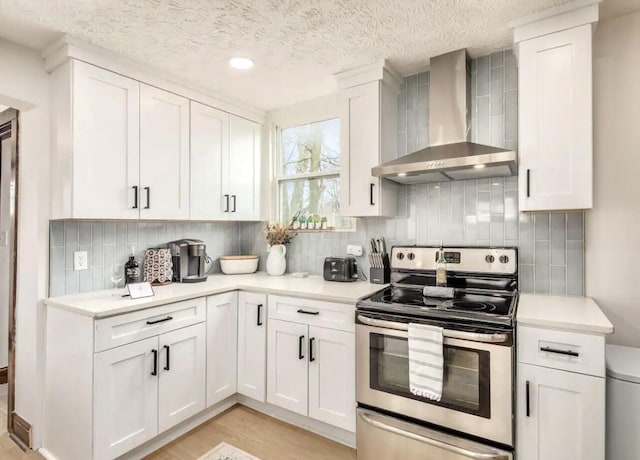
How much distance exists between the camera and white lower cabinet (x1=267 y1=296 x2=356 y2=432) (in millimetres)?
2139

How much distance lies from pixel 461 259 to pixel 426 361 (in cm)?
83

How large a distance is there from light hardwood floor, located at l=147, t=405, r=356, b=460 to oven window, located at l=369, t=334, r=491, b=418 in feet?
1.99

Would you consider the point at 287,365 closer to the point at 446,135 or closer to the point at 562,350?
the point at 562,350

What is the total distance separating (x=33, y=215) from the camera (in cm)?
216

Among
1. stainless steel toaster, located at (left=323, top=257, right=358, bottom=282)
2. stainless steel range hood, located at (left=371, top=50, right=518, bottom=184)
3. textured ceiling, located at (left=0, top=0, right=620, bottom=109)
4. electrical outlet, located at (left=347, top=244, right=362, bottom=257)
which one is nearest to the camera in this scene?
textured ceiling, located at (left=0, top=0, right=620, bottom=109)

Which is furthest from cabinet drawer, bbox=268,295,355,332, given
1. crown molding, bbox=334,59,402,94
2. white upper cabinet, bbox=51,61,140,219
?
crown molding, bbox=334,59,402,94

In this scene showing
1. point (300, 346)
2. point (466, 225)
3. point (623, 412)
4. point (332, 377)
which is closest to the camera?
point (623, 412)

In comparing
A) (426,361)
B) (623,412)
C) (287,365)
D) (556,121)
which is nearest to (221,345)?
(287,365)

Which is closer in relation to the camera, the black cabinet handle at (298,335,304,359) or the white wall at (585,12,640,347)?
the white wall at (585,12,640,347)

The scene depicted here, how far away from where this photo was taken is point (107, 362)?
6.19ft

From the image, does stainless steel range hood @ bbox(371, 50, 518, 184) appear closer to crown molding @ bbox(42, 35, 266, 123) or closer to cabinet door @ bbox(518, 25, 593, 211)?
cabinet door @ bbox(518, 25, 593, 211)

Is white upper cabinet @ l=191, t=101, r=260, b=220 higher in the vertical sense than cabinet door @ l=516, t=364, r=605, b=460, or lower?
higher

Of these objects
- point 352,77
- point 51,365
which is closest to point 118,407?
point 51,365

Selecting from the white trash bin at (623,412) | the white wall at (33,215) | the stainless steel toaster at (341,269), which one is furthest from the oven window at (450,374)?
the white wall at (33,215)
